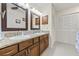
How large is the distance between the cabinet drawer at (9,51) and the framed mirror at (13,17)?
78cm

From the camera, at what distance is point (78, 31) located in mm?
4816

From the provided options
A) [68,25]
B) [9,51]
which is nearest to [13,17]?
[9,51]

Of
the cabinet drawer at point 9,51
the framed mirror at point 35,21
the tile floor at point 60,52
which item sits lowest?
the tile floor at point 60,52

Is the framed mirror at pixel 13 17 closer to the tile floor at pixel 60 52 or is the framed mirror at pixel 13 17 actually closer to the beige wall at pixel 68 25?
the tile floor at pixel 60 52

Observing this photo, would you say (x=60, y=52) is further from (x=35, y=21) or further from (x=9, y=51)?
(x=9, y=51)

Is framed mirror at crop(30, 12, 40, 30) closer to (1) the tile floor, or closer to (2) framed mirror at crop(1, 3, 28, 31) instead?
(2) framed mirror at crop(1, 3, 28, 31)

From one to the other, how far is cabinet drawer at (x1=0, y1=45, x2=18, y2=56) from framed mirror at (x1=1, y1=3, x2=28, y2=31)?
775mm

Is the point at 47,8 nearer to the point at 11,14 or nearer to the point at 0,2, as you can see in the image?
the point at 11,14

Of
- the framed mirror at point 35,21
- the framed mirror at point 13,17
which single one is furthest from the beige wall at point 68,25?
A: the framed mirror at point 13,17

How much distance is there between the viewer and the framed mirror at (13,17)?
216cm

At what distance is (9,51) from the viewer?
1.37 metres

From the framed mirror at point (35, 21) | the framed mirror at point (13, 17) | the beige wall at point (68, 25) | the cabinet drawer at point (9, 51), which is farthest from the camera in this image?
the beige wall at point (68, 25)

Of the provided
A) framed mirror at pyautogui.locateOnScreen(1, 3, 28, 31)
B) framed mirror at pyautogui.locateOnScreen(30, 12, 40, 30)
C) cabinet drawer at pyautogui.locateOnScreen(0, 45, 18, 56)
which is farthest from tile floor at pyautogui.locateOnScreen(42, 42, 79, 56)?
cabinet drawer at pyautogui.locateOnScreen(0, 45, 18, 56)

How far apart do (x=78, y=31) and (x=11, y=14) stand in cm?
341
